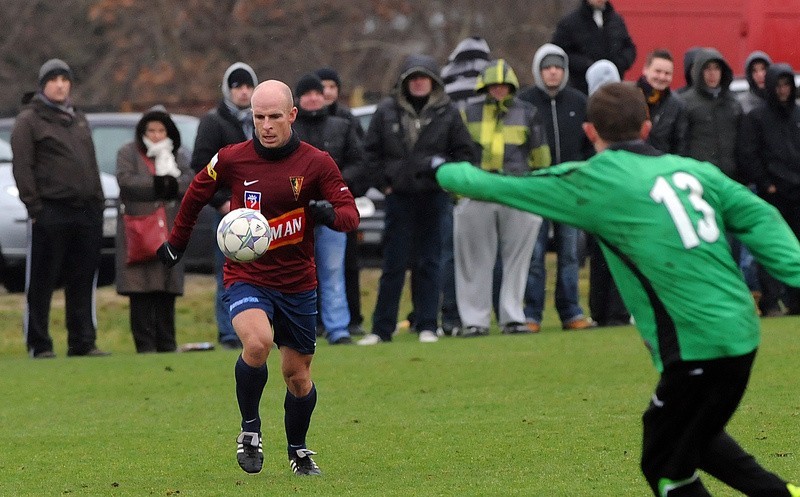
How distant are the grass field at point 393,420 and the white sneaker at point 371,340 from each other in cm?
32

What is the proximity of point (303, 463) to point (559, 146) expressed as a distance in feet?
21.5

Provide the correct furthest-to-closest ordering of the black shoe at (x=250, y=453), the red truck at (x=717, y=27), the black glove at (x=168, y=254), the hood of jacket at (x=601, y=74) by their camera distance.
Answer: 1. the red truck at (x=717, y=27)
2. the hood of jacket at (x=601, y=74)
3. the black glove at (x=168, y=254)
4. the black shoe at (x=250, y=453)

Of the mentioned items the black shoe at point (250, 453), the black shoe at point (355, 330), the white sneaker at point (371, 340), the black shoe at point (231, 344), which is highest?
the black shoe at point (250, 453)

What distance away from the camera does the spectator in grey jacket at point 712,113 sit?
573 inches

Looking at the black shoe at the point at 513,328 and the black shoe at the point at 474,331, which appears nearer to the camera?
the black shoe at the point at 474,331

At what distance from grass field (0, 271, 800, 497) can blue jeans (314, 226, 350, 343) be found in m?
0.22

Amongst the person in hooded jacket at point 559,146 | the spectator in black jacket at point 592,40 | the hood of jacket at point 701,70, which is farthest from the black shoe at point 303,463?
the spectator in black jacket at point 592,40

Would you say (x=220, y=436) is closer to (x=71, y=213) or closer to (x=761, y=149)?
(x=71, y=213)

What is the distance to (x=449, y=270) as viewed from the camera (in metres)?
14.6

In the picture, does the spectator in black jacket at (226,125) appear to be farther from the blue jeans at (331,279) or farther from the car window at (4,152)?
the car window at (4,152)

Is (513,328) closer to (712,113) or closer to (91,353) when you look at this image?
(712,113)

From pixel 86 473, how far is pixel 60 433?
4.67 feet

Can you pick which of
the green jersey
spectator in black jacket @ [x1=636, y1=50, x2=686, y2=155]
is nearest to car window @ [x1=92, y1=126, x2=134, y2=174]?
spectator in black jacket @ [x1=636, y1=50, x2=686, y2=155]

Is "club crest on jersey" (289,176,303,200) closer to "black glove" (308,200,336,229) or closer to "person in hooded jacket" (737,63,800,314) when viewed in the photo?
"black glove" (308,200,336,229)
